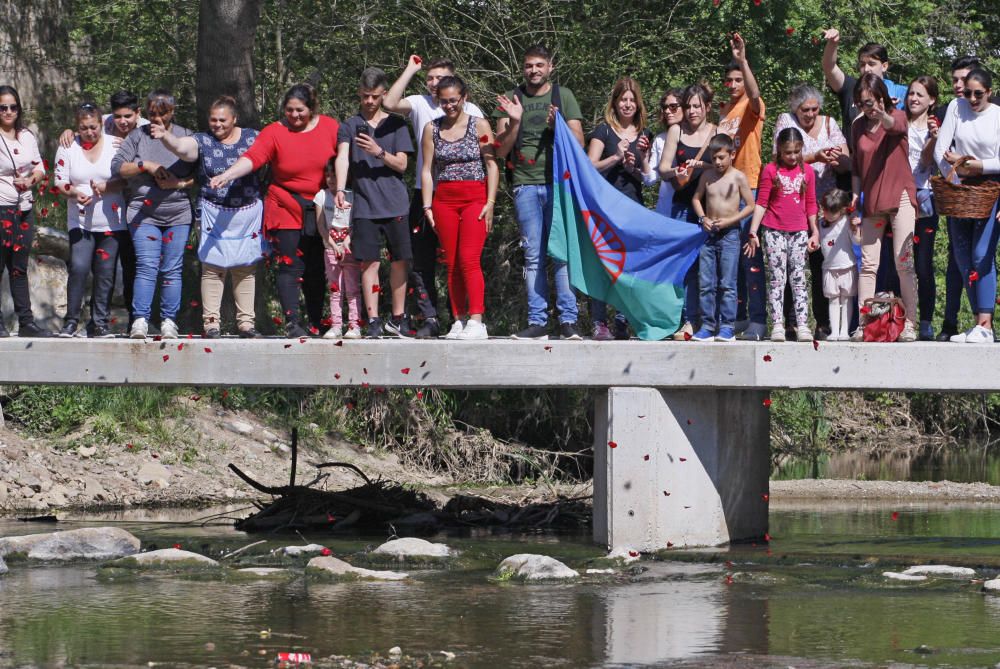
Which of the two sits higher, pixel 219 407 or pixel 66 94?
pixel 66 94

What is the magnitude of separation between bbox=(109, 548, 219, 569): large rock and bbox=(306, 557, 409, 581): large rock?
29.7 inches

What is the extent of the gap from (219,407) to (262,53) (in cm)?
422

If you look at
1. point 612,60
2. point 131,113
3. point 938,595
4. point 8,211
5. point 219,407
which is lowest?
point 938,595

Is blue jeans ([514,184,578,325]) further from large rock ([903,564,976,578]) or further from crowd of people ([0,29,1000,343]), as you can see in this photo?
large rock ([903,564,976,578])

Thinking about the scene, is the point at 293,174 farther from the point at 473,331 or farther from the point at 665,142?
the point at 665,142

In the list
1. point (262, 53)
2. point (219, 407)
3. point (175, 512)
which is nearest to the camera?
point (175, 512)

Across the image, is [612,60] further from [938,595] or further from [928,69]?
[938,595]

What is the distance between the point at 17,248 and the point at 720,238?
512cm

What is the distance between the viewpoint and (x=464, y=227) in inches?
462

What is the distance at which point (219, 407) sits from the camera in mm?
17891

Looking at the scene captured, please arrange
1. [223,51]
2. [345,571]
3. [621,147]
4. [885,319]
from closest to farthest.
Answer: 1. [345,571]
2. [885,319]
3. [621,147]
4. [223,51]

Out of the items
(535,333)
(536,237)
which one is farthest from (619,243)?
(535,333)

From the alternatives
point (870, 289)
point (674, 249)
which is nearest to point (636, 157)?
point (674, 249)

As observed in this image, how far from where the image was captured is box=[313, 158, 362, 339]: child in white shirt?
38.5 feet
